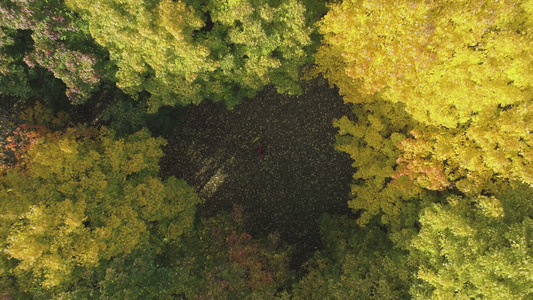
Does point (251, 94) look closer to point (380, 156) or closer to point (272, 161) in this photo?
point (272, 161)

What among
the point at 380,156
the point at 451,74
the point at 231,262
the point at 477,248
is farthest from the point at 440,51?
the point at 231,262

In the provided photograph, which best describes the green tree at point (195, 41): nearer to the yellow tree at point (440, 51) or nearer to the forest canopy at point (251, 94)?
the forest canopy at point (251, 94)

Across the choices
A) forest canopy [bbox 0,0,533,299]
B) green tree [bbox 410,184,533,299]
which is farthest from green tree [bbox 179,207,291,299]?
green tree [bbox 410,184,533,299]

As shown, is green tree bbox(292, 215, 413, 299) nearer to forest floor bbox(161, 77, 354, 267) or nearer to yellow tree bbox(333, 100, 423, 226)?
yellow tree bbox(333, 100, 423, 226)

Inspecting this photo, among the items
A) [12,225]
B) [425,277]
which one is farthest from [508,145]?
[12,225]

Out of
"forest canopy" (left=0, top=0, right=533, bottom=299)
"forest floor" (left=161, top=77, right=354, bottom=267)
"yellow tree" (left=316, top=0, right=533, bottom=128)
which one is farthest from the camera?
"forest floor" (left=161, top=77, right=354, bottom=267)

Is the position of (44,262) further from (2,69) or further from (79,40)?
(79,40)
